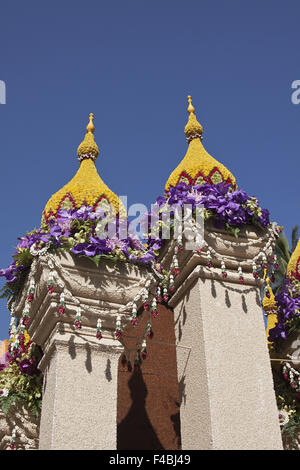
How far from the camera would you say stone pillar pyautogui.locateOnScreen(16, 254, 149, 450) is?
4.62 metres

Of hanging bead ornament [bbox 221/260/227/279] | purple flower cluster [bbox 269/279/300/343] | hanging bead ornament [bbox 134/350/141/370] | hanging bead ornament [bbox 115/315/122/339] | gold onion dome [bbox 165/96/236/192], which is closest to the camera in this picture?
hanging bead ornament [bbox 115/315/122/339]

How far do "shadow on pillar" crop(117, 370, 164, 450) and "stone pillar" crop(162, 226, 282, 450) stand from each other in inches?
23.5

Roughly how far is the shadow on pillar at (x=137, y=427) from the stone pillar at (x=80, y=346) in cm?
101

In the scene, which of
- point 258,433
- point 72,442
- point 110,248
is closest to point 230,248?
point 110,248

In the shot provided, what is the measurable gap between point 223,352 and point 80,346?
4.73 feet

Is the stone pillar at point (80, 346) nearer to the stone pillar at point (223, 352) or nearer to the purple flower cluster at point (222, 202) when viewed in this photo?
the stone pillar at point (223, 352)

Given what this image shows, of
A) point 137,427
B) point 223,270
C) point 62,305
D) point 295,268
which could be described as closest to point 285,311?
point 295,268

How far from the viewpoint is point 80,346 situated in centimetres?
498

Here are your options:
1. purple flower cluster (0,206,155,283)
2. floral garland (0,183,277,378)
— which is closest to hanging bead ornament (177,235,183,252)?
floral garland (0,183,277,378)

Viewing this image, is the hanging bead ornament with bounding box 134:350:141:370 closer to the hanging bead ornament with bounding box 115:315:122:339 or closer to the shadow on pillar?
the shadow on pillar

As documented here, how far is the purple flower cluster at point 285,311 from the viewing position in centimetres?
686

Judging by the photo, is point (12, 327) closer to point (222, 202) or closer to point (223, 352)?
point (223, 352)

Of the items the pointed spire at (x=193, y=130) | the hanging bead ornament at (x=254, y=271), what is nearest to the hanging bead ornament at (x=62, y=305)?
the hanging bead ornament at (x=254, y=271)

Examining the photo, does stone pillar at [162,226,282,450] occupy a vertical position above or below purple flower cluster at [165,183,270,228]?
below
